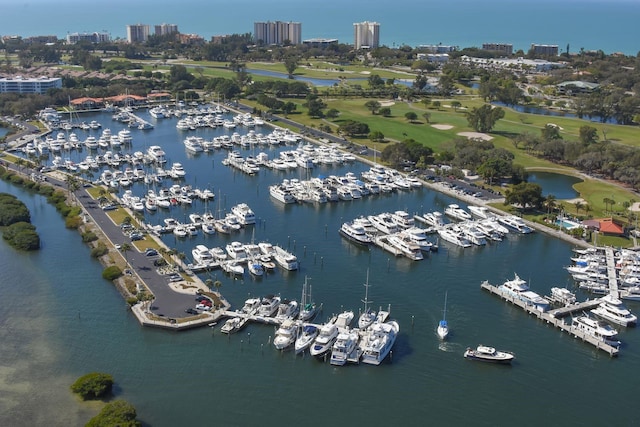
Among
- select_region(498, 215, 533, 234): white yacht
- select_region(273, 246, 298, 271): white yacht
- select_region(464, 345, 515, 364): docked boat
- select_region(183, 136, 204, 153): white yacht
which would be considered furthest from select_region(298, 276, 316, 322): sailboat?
select_region(183, 136, 204, 153): white yacht

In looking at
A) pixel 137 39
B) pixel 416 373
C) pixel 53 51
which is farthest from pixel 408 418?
pixel 137 39

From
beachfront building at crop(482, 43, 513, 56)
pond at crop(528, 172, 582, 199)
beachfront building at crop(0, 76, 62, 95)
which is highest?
beachfront building at crop(482, 43, 513, 56)

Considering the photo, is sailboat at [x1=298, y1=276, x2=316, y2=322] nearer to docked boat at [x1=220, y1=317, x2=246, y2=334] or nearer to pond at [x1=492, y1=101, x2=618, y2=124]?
docked boat at [x1=220, y1=317, x2=246, y2=334]

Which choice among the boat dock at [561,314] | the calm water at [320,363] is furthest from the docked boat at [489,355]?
the boat dock at [561,314]

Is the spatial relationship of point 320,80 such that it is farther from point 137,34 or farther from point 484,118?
point 137,34

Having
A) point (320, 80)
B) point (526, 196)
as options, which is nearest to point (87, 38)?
point (320, 80)

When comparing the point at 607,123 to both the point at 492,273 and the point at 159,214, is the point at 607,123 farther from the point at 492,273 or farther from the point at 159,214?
the point at 159,214

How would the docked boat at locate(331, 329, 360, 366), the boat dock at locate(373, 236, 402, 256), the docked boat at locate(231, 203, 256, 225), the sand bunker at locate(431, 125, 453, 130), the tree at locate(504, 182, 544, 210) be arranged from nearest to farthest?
the docked boat at locate(331, 329, 360, 366) → the boat dock at locate(373, 236, 402, 256) → the docked boat at locate(231, 203, 256, 225) → the tree at locate(504, 182, 544, 210) → the sand bunker at locate(431, 125, 453, 130)

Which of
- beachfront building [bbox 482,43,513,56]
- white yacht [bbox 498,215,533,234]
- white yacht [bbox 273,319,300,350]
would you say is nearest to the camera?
white yacht [bbox 273,319,300,350]
